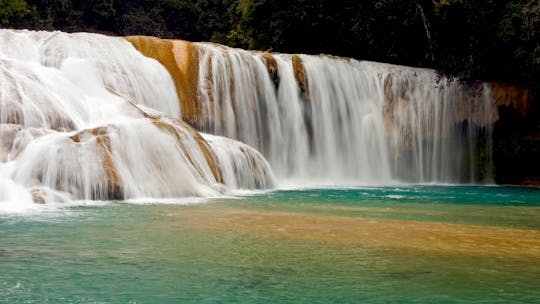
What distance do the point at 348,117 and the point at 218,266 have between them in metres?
20.6

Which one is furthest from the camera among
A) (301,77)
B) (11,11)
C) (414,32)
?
(11,11)

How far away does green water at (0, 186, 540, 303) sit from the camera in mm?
6031

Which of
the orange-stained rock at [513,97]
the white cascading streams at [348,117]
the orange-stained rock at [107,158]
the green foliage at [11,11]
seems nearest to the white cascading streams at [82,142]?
the orange-stained rock at [107,158]

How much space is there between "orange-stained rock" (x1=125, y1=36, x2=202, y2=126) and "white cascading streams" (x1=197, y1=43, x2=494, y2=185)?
1.12 feet

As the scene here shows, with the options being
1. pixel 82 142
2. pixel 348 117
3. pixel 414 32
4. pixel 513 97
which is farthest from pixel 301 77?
pixel 82 142

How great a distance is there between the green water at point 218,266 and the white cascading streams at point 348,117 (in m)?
13.6

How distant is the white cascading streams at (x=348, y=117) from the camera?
80.2ft

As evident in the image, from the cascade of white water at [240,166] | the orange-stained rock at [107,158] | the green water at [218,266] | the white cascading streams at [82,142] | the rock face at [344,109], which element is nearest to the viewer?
the green water at [218,266]

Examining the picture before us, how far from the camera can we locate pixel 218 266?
715 centimetres

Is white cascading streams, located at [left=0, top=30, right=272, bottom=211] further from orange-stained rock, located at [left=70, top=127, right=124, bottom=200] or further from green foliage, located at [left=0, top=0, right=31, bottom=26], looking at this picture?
green foliage, located at [left=0, top=0, right=31, bottom=26]

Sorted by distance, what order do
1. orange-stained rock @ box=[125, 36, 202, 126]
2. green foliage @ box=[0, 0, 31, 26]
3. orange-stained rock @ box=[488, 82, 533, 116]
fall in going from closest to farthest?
orange-stained rock @ box=[125, 36, 202, 126] → orange-stained rock @ box=[488, 82, 533, 116] → green foliage @ box=[0, 0, 31, 26]

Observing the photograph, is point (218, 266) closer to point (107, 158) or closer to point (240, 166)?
point (107, 158)

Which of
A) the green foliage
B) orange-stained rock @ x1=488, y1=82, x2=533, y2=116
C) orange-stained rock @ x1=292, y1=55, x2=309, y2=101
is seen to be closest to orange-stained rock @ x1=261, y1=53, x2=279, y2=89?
orange-stained rock @ x1=292, y1=55, x2=309, y2=101

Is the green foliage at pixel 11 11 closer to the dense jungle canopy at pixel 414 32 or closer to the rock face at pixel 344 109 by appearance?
the dense jungle canopy at pixel 414 32
